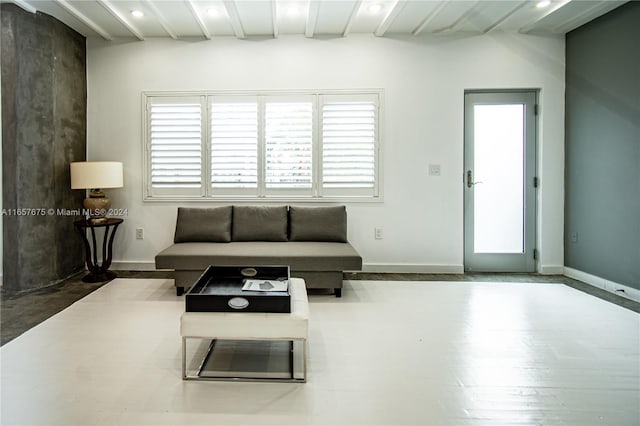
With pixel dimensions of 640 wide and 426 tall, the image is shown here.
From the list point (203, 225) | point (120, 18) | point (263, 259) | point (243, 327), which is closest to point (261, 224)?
point (203, 225)

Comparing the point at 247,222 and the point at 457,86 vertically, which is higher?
the point at 457,86

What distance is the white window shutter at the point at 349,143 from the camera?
14.5ft

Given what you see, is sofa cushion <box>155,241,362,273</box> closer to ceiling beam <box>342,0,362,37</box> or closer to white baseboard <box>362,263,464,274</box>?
white baseboard <box>362,263,464,274</box>

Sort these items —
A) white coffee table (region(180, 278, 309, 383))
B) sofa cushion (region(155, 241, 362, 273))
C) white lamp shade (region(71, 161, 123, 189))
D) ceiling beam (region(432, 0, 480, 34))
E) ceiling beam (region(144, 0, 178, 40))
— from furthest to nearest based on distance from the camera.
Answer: white lamp shade (region(71, 161, 123, 189))
ceiling beam (region(432, 0, 480, 34))
ceiling beam (region(144, 0, 178, 40))
sofa cushion (region(155, 241, 362, 273))
white coffee table (region(180, 278, 309, 383))

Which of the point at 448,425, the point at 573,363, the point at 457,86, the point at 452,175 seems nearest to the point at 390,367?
the point at 448,425

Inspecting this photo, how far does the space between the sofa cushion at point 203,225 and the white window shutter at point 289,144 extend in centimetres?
71

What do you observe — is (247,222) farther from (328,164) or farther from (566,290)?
(566,290)

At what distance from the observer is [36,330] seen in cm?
267

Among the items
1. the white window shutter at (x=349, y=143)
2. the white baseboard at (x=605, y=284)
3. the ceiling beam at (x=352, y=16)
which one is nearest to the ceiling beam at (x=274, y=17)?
the ceiling beam at (x=352, y=16)

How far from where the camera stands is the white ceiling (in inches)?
142

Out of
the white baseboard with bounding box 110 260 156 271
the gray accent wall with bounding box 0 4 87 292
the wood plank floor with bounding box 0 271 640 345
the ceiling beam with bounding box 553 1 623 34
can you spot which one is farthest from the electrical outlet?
the gray accent wall with bounding box 0 4 87 292

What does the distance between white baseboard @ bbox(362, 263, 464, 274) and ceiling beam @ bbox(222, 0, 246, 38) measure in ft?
10.5

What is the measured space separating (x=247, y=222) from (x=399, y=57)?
2766mm

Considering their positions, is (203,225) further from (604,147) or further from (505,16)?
(604,147)
